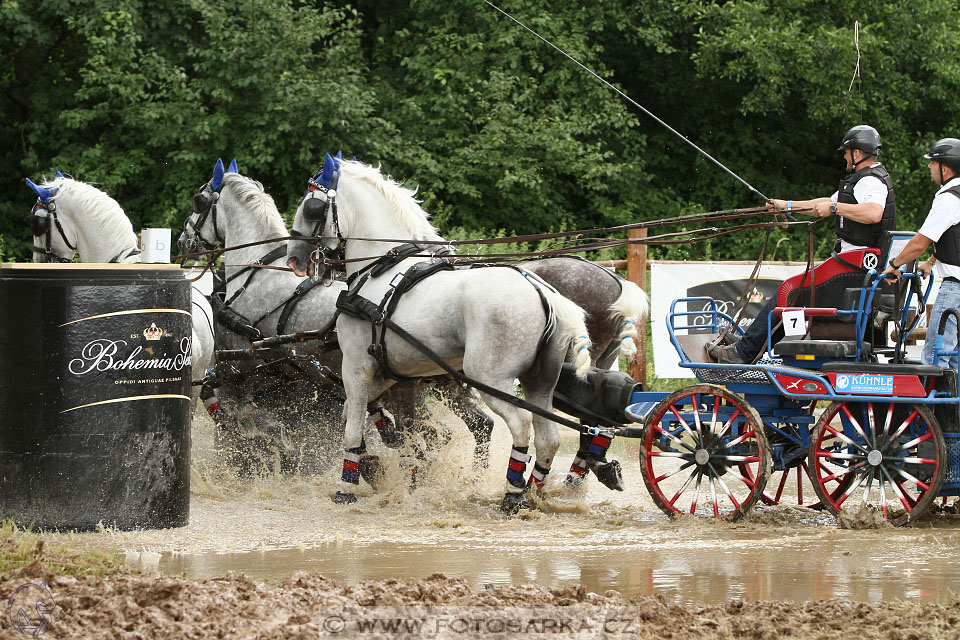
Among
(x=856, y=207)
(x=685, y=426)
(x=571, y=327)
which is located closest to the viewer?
(x=856, y=207)

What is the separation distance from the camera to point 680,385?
12781mm

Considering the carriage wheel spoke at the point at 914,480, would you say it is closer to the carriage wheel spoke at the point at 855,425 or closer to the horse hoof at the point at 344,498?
the carriage wheel spoke at the point at 855,425

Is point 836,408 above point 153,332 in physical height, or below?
below

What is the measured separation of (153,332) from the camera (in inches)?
248

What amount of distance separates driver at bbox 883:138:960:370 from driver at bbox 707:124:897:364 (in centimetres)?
31

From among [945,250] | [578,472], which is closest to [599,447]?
[578,472]

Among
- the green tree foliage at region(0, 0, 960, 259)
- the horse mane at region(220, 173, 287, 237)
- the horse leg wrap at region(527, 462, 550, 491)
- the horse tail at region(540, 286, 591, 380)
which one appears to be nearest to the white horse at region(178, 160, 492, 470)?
the horse mane at region(220, 173, 287, 237)

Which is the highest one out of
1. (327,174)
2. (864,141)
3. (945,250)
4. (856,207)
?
(864,141)

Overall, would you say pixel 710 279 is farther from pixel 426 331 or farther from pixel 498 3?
pixel 498 3

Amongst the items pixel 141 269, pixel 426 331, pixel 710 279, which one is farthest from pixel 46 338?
pixel 710 279

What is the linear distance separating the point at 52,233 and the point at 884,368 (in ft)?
19.6

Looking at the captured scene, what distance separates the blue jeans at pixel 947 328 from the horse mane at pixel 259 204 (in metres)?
4.76

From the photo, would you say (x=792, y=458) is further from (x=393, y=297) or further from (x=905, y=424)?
(x=393, y=297)

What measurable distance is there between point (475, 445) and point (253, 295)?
6.66 ft
